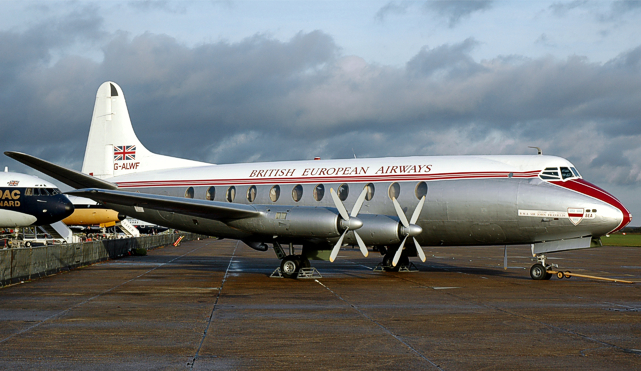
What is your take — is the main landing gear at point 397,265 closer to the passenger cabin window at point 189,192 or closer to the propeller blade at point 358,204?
the propeller blade at point 358,204

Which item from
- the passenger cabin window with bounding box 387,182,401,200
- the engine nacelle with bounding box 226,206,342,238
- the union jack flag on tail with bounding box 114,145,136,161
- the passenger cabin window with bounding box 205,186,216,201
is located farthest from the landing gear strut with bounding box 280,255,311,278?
the union jack flag on tail with bounding box 114,145,136,161

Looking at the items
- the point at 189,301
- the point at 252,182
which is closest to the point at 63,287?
the point at 189,301

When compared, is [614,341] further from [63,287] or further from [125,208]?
[125,208]

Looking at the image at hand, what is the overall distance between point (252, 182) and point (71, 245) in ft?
30.3

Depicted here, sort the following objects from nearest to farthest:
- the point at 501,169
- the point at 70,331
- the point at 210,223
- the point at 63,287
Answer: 1. the point at 70,331
2. the point at 63,287
3. the point at 501,169
4. the point at 210,223

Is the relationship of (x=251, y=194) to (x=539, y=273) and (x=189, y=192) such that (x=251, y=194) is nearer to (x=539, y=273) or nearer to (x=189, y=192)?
(x=189, y=192)

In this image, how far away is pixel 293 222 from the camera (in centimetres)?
1983

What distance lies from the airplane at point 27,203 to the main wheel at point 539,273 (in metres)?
29.3

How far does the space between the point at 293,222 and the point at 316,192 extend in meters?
3.17

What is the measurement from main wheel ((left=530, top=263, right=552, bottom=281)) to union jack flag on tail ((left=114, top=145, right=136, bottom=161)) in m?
18.4

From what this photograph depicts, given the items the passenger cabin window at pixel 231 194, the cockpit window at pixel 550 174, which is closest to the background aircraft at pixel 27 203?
the passenger cabin window at pixel 231 194

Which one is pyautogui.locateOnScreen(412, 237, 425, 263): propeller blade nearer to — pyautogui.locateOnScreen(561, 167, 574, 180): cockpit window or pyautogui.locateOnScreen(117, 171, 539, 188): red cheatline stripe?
pyautogui.locateOnScreen(117, 171, 539, 188): red cheatline stripe

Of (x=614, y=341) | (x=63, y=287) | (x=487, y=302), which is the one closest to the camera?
(x=614, y=341)

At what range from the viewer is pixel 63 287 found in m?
18.8
